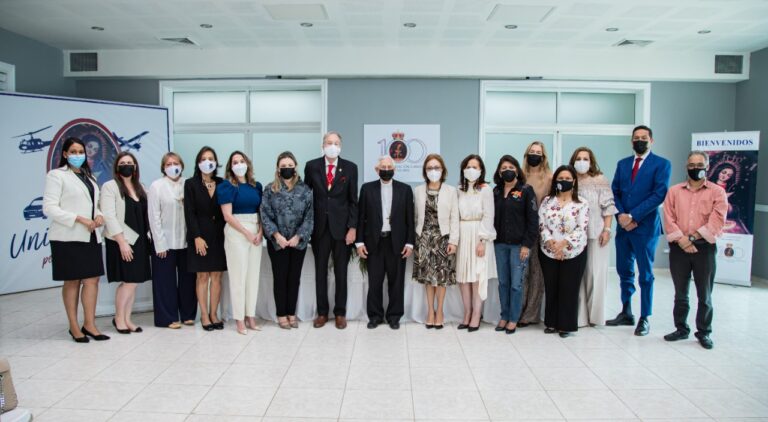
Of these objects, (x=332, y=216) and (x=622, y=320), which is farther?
(x=622, y=320)

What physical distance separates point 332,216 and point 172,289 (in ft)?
5.33

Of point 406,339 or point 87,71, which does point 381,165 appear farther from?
point 87,71

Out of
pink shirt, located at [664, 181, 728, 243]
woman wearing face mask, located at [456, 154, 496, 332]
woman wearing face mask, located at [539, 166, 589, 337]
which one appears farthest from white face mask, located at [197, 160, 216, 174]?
pink shirt, located at [664, 181, 728, 243]

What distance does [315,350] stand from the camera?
418 centimetres

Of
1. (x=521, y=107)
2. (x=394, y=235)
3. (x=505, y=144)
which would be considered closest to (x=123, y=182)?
(x=394, y=235)

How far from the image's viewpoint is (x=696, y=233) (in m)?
4.30

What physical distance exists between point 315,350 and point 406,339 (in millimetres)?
808

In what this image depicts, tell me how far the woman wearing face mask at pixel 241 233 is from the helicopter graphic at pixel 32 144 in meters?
3.60

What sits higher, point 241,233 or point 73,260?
point 241,233

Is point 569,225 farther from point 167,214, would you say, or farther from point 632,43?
point 632,43

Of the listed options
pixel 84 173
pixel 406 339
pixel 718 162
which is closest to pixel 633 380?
pixel 406 339

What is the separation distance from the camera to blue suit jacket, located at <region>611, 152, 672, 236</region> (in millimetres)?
4680

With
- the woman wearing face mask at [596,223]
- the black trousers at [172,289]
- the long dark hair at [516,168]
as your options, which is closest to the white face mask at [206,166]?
the black trousers at [172,289]

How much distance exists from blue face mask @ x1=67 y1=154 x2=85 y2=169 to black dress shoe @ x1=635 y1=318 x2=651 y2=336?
5008 millimetres
